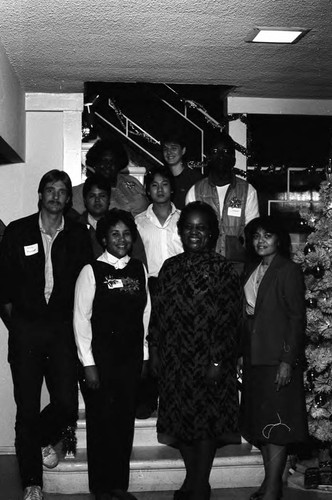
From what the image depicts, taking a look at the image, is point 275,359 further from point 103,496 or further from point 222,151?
point 222,151

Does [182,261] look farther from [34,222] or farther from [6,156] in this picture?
[6,156]

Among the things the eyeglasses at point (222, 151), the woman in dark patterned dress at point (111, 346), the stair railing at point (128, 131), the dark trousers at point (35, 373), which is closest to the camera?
the woman in dark patterned dress at point (111, 346)

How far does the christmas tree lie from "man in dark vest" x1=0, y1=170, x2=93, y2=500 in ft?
4.64

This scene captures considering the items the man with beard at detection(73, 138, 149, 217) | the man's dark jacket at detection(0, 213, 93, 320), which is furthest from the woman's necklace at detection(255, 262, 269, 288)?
the man with beard at detection(73, 138, 149, 217)

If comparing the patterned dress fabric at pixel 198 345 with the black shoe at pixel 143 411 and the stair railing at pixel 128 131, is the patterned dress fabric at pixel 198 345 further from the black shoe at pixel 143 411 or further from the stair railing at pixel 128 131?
the stair railing at pixel 128 131

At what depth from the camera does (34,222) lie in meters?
4.57

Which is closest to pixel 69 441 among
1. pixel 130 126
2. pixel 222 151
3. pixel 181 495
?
pixel 181 495

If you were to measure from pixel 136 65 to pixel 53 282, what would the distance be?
5.48 feet

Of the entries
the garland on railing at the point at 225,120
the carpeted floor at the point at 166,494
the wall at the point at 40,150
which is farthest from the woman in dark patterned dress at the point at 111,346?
the garland on railing at the point at 225,120

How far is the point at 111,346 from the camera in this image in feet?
14.1

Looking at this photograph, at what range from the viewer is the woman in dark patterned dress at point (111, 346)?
428 cm

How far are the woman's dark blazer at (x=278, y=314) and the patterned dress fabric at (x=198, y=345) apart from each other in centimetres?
A: 20

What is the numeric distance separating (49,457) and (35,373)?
72 cm

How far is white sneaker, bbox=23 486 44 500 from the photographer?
443 cm
